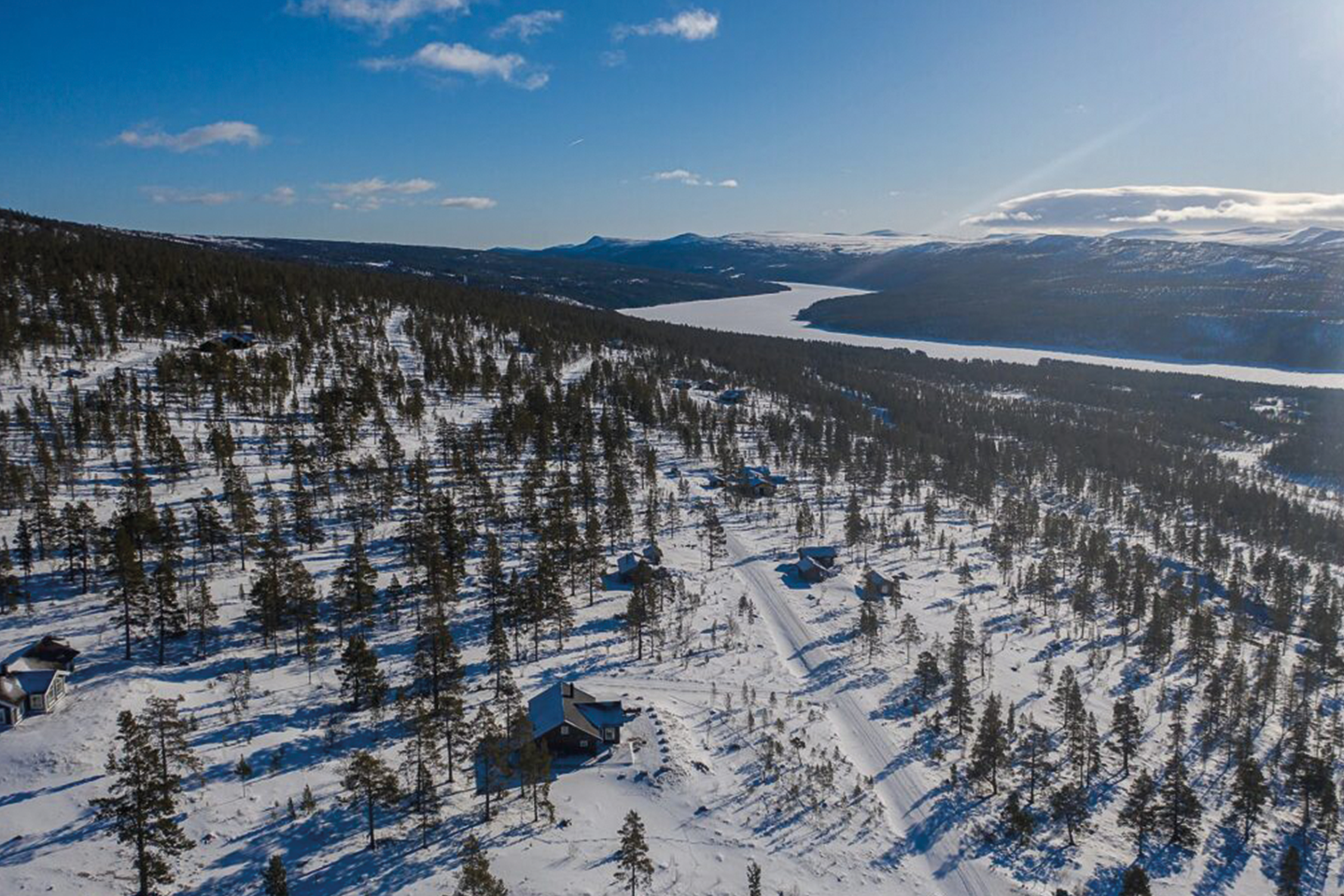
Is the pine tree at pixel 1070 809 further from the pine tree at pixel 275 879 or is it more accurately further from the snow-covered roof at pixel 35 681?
the snow-covered roof at pixel 35 681

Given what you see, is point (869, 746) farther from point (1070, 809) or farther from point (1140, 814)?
point (1140, 814)

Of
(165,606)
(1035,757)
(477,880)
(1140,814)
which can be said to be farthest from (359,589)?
(1140,814)

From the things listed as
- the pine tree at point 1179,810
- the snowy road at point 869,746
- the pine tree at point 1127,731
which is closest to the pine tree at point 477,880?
the snowy road at point 869,746

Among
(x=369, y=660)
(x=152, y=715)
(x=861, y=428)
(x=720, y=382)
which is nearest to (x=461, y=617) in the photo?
(x=369, y=660)

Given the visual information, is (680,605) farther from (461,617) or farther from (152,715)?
(152,715)

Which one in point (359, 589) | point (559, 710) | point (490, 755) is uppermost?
point (359, 589)

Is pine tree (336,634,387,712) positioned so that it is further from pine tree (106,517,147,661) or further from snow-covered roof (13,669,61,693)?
snow-covered roof (13,669,61,693)

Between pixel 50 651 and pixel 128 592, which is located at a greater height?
pixel 128 592
